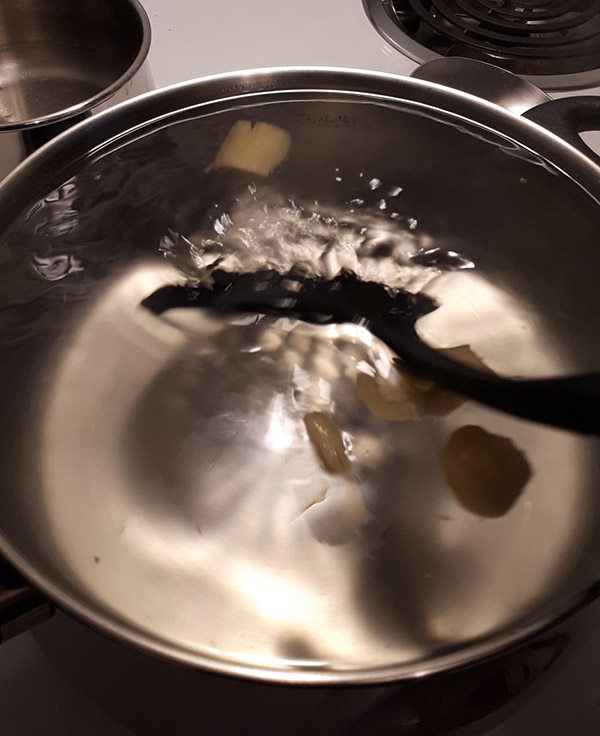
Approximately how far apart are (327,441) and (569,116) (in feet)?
0.90

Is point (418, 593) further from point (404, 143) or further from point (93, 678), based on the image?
point (404, 143)

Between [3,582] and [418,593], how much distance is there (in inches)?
6.9

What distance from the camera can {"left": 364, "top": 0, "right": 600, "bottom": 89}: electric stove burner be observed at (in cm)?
65

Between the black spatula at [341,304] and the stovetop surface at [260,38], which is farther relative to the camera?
the stovetop surface at [260,38]

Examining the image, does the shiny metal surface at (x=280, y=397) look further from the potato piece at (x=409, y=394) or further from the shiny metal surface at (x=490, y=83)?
the shiny metal surface at (x=490, y=83)

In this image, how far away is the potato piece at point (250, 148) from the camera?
18.3 inches

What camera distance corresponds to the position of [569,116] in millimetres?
491

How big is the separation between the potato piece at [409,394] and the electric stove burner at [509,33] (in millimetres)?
334

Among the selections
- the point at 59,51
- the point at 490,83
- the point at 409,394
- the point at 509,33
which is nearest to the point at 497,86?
the point at 490,83

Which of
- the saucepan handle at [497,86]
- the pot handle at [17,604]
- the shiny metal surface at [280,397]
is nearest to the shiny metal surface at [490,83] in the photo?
the saucepan handle at [497,86]

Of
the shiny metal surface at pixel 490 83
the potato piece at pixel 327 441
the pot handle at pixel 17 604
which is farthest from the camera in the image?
the shiny metal surface at pixel 490 83

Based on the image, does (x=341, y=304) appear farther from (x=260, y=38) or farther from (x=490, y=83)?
(x=260, y=38)

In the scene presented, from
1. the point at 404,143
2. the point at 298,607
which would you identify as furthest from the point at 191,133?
the point at 298,607

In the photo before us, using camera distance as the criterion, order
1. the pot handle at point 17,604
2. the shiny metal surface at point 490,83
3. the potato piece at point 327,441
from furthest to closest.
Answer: the shiny metal surface at point 490,83, the potato piece at point 327,441, the pot handle at point 17,604
